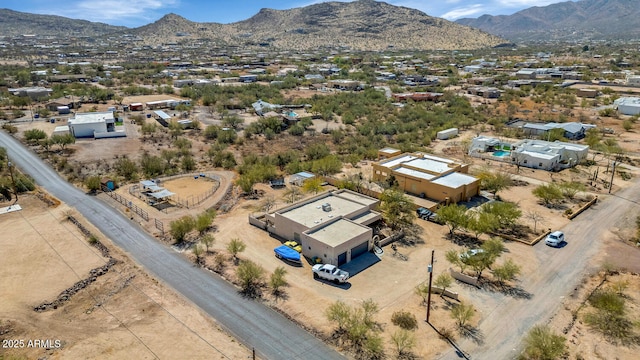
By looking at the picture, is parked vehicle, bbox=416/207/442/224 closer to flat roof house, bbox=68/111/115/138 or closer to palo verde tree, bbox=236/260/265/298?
palo verde tree, bbox=236/260/265/298

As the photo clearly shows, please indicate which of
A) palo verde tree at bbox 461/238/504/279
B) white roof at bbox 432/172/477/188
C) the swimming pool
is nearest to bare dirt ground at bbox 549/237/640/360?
palo verde tree at bbox 461/238/504/279


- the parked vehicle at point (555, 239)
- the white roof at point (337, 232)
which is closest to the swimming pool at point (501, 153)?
the parked vehicle at point (555, 239)

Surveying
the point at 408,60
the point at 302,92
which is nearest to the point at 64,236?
the point at 302,92

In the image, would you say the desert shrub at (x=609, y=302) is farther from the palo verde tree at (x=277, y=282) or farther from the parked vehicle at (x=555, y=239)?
the palo verde tree at (x=277, y=282)

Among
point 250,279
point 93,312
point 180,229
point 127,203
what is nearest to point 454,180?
point 250,279

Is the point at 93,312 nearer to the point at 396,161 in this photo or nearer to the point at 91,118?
the point at 396,161
